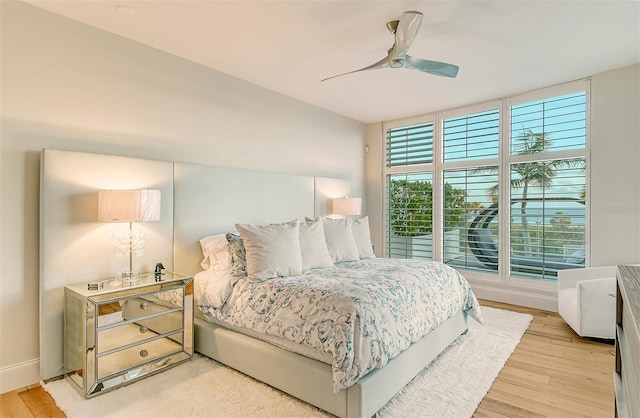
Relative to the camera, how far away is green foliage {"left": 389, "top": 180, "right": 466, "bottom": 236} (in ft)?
16.2

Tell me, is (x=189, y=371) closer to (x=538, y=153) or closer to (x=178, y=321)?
(x=178, y=321)

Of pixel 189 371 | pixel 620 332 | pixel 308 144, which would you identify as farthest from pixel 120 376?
pixel 308 144

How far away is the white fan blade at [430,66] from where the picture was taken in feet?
8.77

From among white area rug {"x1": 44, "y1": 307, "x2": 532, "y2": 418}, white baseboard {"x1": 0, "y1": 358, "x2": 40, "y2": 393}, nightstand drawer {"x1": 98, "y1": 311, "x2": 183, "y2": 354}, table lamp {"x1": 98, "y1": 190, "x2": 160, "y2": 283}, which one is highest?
table lamp {"x1": 98, "y1": 190, "x2": 160, "y2": 283}

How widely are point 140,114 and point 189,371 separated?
2.21 meters

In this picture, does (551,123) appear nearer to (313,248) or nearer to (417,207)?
(417,207)

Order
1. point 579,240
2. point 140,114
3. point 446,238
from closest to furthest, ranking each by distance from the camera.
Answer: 1. point 140,114
2. point 579,240
3. point 446,238

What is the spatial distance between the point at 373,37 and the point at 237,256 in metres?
2.19

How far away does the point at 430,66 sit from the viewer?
2.74 metres

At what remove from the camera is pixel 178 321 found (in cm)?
271

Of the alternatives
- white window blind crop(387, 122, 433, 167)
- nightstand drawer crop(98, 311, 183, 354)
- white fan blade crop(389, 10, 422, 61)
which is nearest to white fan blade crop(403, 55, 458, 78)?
white fan blade crop(389, 10, 422, 61)

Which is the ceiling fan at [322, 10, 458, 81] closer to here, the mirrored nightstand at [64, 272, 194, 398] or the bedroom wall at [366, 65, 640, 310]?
the bedroom wall at [366, 65, 640, 310]

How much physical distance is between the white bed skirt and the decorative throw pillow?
465 mm

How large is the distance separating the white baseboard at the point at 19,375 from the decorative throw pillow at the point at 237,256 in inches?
59.6
